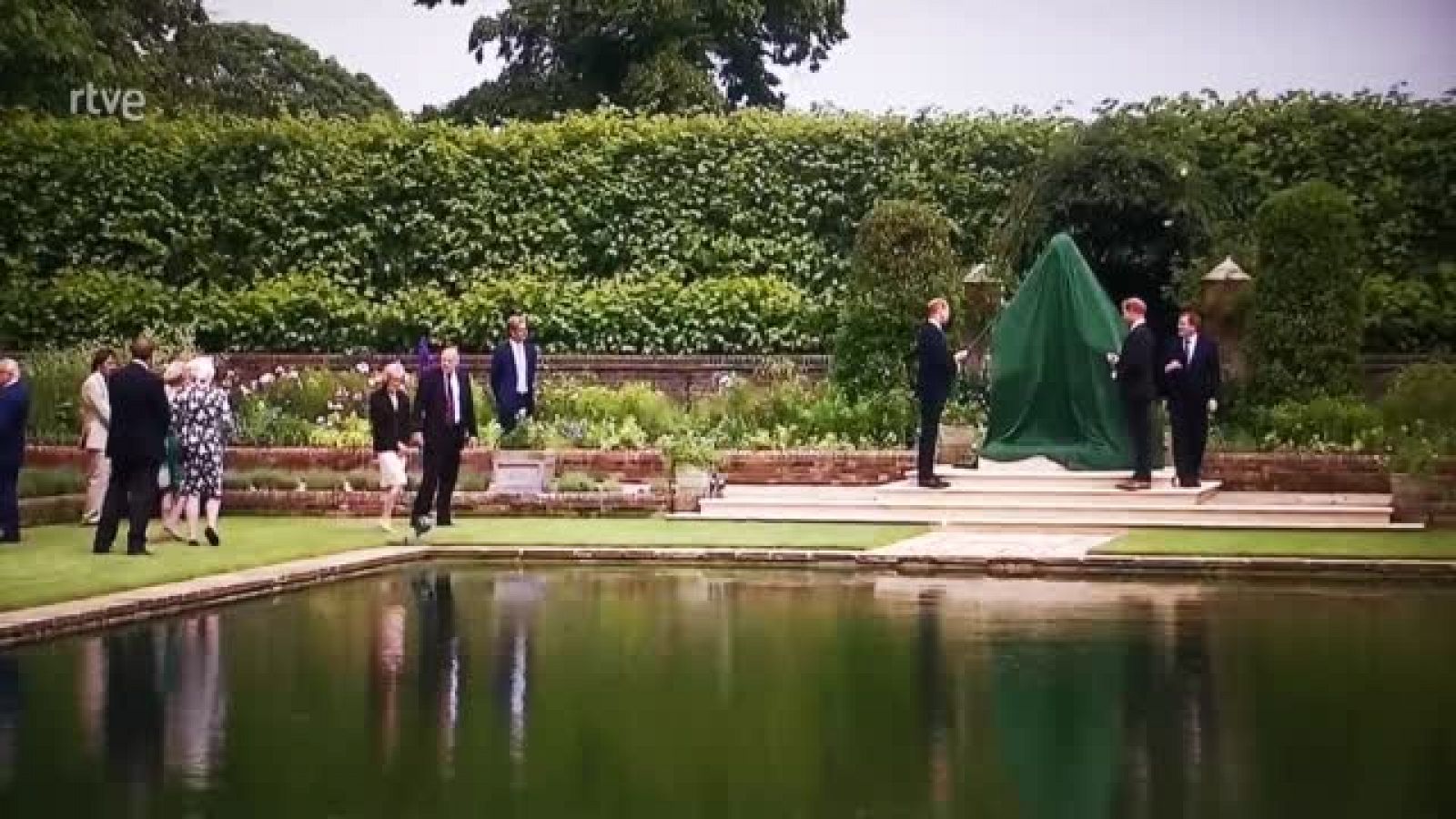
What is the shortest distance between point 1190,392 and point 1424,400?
7.96ft

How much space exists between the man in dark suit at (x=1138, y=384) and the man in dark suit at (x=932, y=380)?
177 centimetres

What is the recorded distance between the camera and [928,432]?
71.7ft

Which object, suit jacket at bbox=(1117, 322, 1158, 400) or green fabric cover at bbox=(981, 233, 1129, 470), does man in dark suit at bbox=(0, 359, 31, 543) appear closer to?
green fabric cover at bbox=(981, 233, 1129, 470)

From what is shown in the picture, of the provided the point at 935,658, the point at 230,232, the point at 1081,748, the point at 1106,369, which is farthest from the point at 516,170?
the point at 1081,748

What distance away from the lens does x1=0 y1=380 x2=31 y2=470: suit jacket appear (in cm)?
1970

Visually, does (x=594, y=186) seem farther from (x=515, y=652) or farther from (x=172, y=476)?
(x=515, y=652)

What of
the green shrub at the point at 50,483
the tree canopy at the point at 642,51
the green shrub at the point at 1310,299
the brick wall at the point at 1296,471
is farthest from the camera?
the tree canopy at the point at 642,51

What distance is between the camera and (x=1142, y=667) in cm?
1186

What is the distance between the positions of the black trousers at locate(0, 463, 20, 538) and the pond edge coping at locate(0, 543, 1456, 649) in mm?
3463

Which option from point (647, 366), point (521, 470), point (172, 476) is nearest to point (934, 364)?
point (521, 470)

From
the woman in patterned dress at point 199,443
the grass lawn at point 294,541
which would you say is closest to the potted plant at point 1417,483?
the grass lawn at point 294,541

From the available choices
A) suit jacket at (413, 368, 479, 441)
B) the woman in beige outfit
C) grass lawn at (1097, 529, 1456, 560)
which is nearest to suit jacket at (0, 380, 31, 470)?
the woman in beige outfit

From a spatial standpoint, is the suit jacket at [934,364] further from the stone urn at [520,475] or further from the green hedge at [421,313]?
the green hedge at [421,313]

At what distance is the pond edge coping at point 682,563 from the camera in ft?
47.7
